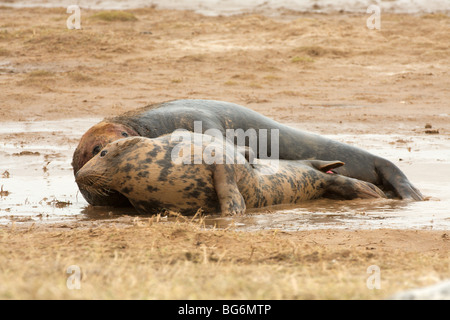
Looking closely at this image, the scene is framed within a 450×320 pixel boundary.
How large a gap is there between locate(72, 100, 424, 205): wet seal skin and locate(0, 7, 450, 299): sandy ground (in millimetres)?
1101

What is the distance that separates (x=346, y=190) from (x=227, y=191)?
5.45 ft

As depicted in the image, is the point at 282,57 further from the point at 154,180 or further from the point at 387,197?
the point at 154,180

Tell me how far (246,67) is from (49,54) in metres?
4.20

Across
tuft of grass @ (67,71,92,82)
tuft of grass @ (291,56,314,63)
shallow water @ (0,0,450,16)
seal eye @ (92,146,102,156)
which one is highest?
shallow water @ (0,0,450,16)

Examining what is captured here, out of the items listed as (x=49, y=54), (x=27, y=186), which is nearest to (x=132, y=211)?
(x=27, y=186)

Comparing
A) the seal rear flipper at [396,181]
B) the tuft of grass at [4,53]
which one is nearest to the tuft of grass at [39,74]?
the tuft of grass at [4,53]

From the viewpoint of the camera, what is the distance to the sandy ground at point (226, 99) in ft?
11.1

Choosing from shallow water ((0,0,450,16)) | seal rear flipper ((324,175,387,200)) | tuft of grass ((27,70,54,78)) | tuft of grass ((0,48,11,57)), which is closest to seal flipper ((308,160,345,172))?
seal rear flipper ((324,175,387,200))

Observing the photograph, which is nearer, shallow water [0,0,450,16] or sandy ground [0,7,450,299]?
sandy ground [0,7,450,299]

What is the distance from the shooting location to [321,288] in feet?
10.4

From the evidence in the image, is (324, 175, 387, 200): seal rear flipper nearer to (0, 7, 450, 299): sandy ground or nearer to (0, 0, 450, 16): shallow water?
(0, 7, 450, 299): sandy ground

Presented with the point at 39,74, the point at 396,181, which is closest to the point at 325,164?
the point at 396,181

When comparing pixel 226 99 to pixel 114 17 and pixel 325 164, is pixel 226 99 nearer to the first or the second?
pixel 325 164

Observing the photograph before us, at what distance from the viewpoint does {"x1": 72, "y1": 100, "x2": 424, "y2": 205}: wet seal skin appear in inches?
254
